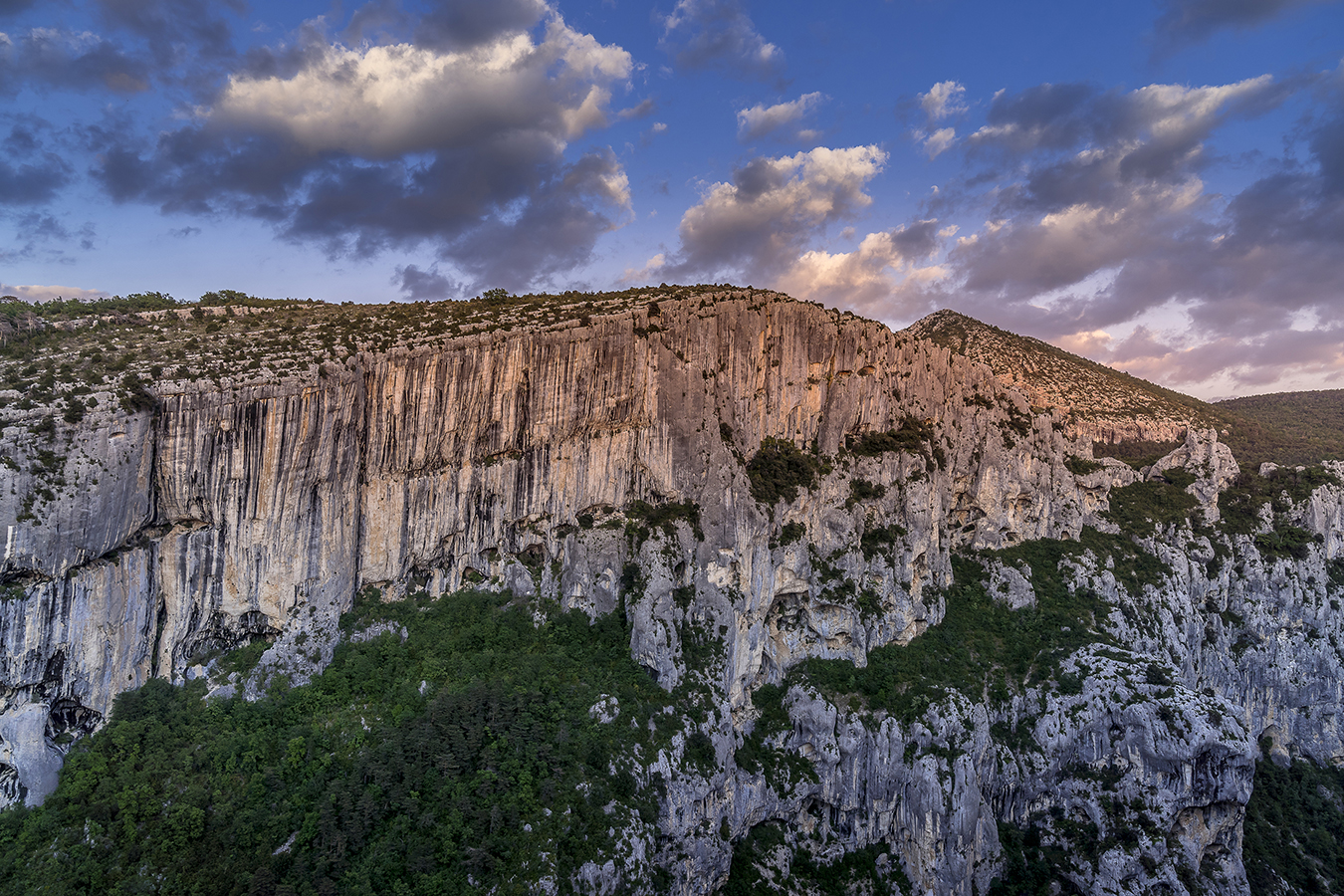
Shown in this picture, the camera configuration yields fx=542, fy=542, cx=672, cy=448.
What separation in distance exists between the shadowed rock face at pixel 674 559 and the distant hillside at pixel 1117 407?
34470 millimetres

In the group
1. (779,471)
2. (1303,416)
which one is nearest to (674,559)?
(779,471)

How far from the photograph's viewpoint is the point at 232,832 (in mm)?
24969

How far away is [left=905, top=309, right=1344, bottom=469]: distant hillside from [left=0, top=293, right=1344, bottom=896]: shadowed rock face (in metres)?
34.5

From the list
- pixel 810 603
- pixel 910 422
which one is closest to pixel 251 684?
pixel 810 603

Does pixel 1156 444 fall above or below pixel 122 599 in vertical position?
above

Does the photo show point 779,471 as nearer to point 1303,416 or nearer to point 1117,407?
point 1117,407

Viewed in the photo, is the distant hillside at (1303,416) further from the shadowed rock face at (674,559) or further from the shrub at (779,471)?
the shrub at (779,471)

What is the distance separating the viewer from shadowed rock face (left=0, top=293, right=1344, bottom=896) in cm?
2805

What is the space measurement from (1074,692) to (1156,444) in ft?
204

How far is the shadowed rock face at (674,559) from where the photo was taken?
28047 mm

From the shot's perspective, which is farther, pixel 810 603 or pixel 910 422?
pixel 910 422

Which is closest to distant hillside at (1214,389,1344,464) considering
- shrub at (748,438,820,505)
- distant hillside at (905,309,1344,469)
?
distant hillside at (905,309,1344,469)

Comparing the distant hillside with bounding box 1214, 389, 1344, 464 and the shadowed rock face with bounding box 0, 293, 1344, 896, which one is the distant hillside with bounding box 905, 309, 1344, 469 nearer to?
the distant hillside with bounding box 1214, 389, 1344, 464

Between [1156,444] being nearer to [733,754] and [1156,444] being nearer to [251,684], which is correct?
[733,754]
